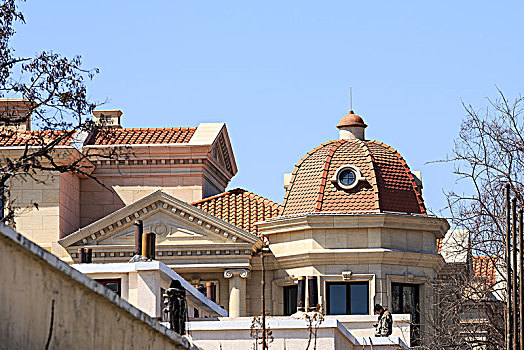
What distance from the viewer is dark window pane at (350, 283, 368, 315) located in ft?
148

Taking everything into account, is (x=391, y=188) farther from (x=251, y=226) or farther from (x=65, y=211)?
(x=65, y=211)

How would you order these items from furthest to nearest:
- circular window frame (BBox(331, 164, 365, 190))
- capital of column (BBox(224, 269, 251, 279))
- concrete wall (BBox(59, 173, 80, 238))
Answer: concrete wall (BBox(59, 173, 80, 238)), capital of column (BBox(224, 269, 251, 279)), circular window frame (BBox(331, 164, 365, 190))

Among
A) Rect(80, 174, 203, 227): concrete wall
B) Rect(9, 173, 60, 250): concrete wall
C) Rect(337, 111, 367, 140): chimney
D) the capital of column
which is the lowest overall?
the capital of column

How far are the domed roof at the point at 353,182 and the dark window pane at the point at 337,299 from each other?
2.65 meters

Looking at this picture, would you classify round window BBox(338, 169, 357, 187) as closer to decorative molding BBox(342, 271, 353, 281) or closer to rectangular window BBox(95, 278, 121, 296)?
decorative molding BBox(342, 271, 353, 281)

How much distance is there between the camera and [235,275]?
46969mm

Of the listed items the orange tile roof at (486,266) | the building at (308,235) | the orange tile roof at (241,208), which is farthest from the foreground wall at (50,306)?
the orange tile roof at (241,208)

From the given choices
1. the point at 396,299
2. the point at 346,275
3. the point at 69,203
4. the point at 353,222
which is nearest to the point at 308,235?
the point at 353,222

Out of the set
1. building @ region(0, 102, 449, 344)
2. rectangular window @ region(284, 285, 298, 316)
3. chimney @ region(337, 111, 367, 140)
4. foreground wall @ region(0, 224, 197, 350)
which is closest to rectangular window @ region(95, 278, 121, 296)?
foreground wall @ region(0, 224, 197, 350)

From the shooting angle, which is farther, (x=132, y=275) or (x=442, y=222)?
(x=442, y=222)

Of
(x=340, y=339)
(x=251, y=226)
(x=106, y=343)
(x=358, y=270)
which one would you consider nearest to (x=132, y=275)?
(x=340, y=339)

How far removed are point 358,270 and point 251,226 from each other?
5651 millimetres

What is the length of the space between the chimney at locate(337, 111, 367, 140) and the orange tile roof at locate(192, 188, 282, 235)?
364 cm

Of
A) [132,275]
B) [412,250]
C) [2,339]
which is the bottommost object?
[2,339]
